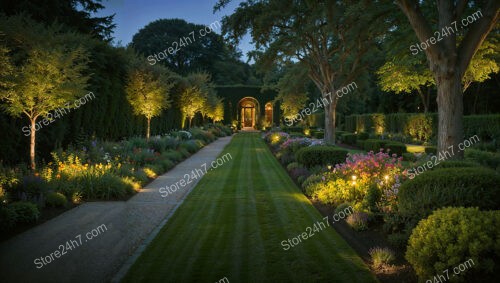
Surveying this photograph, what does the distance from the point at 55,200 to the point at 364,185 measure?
580cm

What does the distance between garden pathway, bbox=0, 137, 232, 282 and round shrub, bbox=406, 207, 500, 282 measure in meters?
3.24

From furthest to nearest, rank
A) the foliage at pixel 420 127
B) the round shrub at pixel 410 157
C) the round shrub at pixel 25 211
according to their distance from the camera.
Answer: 1. the foliage at pixel 420 127
2. the round shrub at pixel 410 157
3. the round shrub at pixel 25 211

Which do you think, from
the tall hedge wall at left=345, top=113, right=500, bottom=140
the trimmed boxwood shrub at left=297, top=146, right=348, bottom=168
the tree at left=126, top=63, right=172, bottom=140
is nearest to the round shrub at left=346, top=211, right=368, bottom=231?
the trimmed boxwood shrub at left=297, top=146, right=348, bottom=168

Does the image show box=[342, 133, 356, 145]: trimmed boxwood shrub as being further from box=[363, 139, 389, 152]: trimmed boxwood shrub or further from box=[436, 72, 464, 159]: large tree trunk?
box=[436, 72, 464, 159]: large tree trunk

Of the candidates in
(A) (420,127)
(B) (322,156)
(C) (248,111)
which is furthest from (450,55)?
(C) (248,111)

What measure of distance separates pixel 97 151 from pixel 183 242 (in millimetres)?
6274

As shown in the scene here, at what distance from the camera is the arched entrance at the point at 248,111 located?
151 ft

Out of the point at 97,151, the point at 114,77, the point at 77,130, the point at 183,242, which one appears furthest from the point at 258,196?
the point at 114,77

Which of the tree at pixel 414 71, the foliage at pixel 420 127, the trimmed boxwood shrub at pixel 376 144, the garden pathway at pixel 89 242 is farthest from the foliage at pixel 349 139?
the garden pathway at pixel 89 242

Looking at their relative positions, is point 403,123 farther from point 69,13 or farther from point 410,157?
point 69,13

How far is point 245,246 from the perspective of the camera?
Answer: 15.2 ft

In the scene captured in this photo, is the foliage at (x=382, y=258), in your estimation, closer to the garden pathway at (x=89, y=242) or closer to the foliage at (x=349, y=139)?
the garden pathway at (x=89, y=242)

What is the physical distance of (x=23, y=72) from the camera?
660 cm

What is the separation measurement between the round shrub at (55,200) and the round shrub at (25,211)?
82cm
